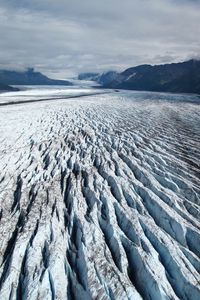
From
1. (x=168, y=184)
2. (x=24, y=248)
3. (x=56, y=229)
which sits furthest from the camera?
(x=168, y=184)

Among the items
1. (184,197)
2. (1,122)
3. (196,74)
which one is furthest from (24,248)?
(196,74)

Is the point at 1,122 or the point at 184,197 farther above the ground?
the point at 184,197

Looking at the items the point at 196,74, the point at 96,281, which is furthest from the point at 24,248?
the point at 196,74

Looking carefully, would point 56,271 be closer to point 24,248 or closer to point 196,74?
point 24,248

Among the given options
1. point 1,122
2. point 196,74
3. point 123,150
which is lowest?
point 196,74

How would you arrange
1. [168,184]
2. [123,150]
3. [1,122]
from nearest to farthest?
[168,184]
[123,150]
[1,122]

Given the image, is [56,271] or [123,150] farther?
[123,150]

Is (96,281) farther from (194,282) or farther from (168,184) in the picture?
(168,184)
